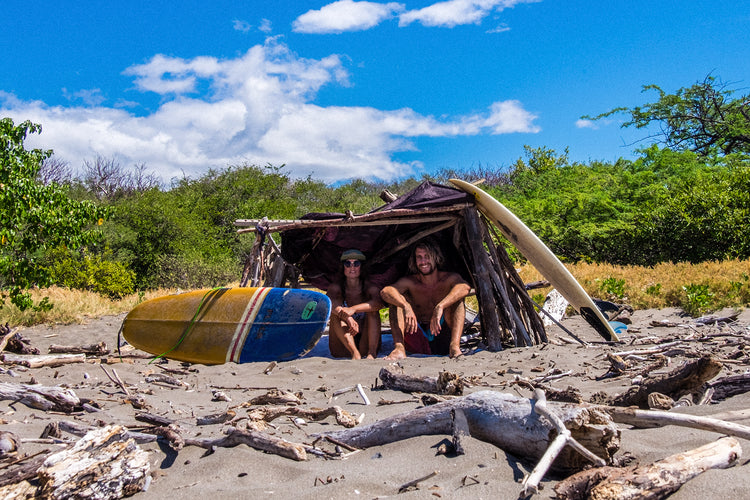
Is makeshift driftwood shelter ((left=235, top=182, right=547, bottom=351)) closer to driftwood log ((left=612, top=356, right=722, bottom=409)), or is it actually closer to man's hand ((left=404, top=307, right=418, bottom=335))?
man's hand ((left=404, top=307, right=418, bottom=335))

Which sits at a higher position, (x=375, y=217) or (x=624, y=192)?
(x=624, y=192)

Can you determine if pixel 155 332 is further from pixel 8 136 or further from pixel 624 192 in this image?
pixel 624 192

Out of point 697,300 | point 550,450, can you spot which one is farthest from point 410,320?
point 697,300

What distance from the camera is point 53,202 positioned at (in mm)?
7207

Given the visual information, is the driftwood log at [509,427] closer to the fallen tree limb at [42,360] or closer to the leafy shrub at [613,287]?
the fallen tree limb at [42,360]

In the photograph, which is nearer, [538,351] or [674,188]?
[538,351]

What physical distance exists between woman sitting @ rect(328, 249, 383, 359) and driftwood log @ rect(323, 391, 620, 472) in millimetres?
3312

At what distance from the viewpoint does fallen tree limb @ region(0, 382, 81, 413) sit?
3.70m

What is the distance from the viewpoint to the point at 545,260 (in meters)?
6.20

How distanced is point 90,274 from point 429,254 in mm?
Result: 10963

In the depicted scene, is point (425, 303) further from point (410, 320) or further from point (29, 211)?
point (29, 211)

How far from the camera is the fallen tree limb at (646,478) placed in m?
1.99

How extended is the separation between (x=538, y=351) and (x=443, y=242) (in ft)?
6.69

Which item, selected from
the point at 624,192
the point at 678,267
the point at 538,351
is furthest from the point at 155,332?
the point at 624,192
